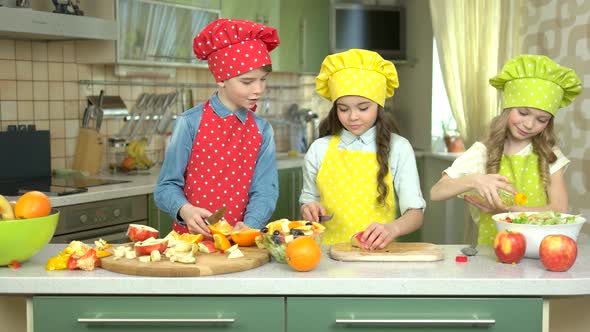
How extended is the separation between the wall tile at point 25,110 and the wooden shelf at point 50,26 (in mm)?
325

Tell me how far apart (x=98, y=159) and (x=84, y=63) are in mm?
503

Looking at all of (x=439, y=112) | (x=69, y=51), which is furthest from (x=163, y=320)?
(x=439, y=112)

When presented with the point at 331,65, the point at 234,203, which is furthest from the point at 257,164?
the point at 331,65

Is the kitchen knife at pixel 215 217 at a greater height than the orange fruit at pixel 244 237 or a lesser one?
greater

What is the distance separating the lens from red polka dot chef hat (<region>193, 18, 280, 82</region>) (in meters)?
2.11

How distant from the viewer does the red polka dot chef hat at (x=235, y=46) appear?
211 cm

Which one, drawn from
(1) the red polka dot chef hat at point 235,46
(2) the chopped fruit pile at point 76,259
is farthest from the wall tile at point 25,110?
(2) the chopped fruit pile at point 76,259

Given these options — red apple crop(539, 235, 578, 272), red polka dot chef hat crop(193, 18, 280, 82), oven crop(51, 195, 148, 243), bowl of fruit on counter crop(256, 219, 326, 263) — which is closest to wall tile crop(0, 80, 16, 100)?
oven crop(51, 195, 148, 243)

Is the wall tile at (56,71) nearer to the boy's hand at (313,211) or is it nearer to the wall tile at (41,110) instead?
the wall tile at (41,110)

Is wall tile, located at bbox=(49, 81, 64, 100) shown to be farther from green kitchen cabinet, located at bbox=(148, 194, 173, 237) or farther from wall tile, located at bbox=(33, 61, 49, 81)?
green kitchen cabinet, located at bbox=(148, 194, 173, 237)

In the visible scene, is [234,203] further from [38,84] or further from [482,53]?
[482,53]

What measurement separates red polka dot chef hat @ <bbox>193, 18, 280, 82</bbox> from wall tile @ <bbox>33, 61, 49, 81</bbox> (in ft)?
5.92

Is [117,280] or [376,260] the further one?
[376,260]

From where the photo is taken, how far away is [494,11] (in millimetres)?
3896
